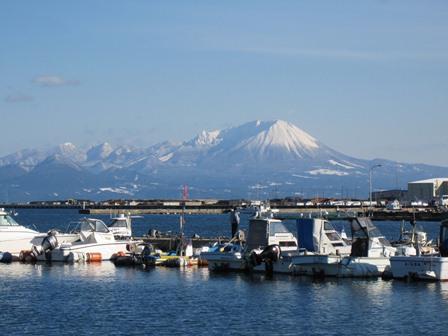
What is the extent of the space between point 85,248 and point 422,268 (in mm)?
17182

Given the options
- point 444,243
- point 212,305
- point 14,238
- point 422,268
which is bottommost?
point 212,305

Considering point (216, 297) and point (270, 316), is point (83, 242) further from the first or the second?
point (270, 316)

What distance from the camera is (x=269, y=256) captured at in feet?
130

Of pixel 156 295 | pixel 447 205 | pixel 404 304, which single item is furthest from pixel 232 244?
pixel 447 205

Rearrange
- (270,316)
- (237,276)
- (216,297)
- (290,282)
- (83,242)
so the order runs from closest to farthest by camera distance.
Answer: (270,316)
(216,297)
(290,282)
(237,276)
(83,242)

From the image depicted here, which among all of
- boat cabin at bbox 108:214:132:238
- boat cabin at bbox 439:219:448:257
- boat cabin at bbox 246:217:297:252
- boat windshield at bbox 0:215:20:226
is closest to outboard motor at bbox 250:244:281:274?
boat cabin at bbox 246:217:297:252

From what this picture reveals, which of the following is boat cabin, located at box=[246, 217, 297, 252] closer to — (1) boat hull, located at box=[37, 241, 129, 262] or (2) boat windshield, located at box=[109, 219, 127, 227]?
(1) boat hull, located at box=[37, 241, 129, 262]

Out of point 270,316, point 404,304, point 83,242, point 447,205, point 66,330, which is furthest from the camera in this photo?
point 447,205

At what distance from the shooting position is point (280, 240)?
40938 millimetres

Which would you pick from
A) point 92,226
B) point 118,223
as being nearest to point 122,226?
point 118,223

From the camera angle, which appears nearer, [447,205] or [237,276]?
[237,276]

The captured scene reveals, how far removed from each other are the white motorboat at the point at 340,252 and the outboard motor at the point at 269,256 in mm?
960

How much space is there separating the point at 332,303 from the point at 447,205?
121 metres

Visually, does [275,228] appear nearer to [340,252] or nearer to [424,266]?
[340,252]
